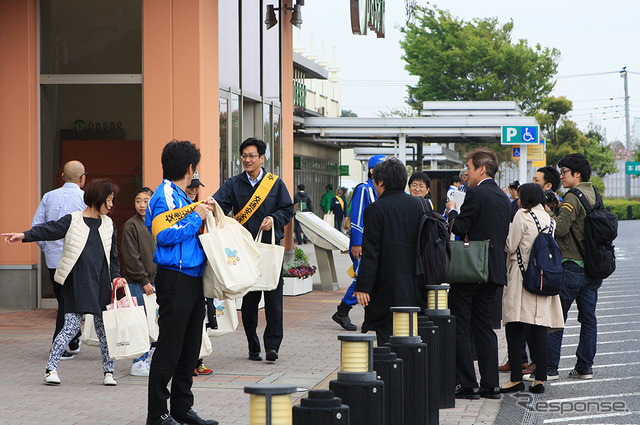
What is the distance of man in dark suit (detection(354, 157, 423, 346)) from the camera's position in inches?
253

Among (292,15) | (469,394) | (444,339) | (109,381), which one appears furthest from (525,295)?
(292,15)

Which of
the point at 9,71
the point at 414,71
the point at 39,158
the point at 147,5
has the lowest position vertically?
the point at 39,158

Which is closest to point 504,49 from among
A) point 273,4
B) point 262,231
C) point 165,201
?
point 273,4

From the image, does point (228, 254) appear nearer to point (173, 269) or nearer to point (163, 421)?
point (173, 269)

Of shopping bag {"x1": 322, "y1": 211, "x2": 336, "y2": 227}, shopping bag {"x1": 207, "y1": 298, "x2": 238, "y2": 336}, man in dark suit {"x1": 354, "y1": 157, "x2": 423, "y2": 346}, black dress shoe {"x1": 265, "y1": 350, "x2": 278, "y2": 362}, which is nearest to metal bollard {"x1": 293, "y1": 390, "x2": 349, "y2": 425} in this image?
man in dark suit {"x1": 354, "y1": 157, "x2": 423, "y2": 346}

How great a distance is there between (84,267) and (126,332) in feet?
2.40

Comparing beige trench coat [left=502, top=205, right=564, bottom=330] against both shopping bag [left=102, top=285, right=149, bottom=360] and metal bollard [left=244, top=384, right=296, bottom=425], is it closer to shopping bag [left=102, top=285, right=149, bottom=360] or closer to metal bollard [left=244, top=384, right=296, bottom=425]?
shopping bag [left=102, top=285, right=149, bottom=360]

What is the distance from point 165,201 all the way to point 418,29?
4446 cm

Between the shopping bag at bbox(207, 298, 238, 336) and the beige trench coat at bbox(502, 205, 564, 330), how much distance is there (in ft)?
8.25

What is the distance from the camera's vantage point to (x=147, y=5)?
11.8 meters

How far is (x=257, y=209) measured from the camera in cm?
880

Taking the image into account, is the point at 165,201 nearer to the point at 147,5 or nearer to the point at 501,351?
the point at 501,351

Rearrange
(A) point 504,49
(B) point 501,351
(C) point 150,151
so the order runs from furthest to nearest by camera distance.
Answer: (A) point 504,49 → (C) point 150,151 → (B) point 501,351

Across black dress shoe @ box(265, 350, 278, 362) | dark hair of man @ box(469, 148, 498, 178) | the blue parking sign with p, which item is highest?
the blue parking sign with p
